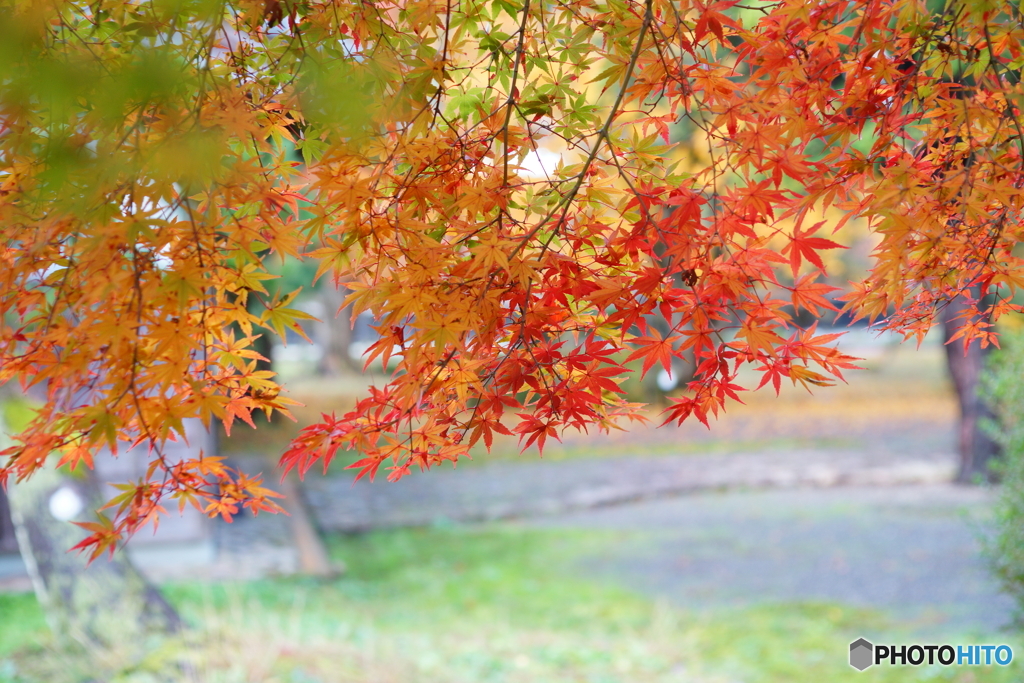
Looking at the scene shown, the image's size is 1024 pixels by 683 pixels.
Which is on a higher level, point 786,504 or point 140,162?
point 140,162

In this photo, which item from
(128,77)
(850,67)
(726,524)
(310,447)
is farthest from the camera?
(726,524)

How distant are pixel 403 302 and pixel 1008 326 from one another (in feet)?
27.1

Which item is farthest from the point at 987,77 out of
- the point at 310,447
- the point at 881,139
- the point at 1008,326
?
the point at 1008,326

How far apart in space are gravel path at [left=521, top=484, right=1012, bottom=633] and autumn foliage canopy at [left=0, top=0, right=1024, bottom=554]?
3317mm

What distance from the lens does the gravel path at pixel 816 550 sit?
525 centimetres

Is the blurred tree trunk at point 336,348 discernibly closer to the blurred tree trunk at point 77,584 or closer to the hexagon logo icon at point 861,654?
the blurred tree trunk at point 77,584

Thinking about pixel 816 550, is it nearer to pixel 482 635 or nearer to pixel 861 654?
pixel 861 654

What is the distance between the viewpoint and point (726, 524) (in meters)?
7.11

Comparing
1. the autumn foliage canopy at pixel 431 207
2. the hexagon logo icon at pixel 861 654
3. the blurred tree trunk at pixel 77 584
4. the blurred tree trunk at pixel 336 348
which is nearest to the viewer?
the autumn foliage canopy at pixel 431 207

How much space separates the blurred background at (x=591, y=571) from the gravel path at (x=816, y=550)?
0.02 metres

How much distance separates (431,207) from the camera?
4.65 feet

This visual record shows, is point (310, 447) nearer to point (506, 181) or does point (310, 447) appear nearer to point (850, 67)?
point (506, 181)

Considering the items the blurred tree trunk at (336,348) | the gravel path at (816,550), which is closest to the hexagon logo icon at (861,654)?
the gravel path at (816,550)

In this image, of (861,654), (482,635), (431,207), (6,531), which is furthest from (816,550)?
(6,531)
